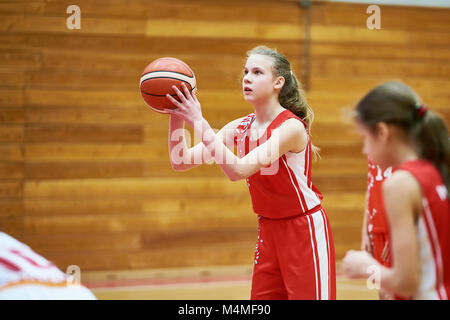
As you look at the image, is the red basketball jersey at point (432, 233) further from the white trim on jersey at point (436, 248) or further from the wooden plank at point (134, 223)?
the wooden plank at point (134, 223)

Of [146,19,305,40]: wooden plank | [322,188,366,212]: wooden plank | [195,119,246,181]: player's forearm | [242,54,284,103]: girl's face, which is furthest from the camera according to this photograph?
[322,188,366,212]: wooden plank

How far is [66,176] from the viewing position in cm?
668

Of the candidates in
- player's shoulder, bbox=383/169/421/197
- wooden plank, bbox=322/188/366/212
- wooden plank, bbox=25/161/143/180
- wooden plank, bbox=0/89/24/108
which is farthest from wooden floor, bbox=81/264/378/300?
player's shoulder, bbox=383/169/421/197

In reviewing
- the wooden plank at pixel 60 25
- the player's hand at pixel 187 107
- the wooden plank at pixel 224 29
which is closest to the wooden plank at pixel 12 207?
the wooden plank at pixel 60 25

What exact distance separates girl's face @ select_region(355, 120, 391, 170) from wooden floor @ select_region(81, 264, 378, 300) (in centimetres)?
400

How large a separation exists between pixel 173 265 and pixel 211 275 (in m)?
0.51

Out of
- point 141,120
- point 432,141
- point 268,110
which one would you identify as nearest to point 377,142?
point 432,141

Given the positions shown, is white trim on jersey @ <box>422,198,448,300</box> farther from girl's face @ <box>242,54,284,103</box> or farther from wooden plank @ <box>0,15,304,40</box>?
wooden plank @ <box>0,15,304,40</box>

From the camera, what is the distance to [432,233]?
1.89 metres

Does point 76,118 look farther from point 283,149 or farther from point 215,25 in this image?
point 283,149

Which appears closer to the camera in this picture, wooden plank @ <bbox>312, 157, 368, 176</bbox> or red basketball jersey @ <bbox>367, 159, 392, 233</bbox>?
red basketball jersey @ <bbox>367, 159, 392, 233</bbox>

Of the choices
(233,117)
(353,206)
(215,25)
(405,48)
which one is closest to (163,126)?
(233,117)

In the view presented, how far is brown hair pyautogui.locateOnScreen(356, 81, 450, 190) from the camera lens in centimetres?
196
